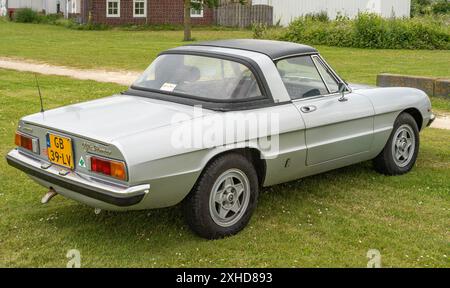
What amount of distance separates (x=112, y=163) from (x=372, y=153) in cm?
284

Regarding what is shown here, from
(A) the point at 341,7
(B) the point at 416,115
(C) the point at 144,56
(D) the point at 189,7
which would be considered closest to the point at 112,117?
(B) the point at 416,115

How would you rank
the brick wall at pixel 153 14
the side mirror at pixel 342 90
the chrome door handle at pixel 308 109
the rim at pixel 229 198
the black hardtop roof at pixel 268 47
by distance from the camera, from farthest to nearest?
the brick wall at pixel 153 14
the side mirror at pixel 342 90
the black hardtop roof at pixel 268 47
the chrome door handle at pixel 308 109
the rim at pixel 229 198

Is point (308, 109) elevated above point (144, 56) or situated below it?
below

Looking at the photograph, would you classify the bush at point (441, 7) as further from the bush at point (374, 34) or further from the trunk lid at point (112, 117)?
the trunk lid at point (112, 117)

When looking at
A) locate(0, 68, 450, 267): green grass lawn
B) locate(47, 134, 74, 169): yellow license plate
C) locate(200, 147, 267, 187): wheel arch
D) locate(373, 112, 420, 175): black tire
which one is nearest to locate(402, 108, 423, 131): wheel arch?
locate(373, 112, 420, 175): black tire

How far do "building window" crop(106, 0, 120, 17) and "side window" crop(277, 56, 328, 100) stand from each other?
32681 mm

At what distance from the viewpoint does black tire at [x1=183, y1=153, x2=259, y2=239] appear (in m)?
4.46

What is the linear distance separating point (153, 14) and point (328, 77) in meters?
32.8

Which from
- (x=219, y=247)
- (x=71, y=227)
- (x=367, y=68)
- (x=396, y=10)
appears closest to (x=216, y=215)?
(x=219, y=247)

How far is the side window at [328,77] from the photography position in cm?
566

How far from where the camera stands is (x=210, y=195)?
4508 mm

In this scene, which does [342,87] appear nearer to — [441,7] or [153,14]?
[153,14]

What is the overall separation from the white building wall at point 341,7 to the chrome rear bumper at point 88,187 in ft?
97.2

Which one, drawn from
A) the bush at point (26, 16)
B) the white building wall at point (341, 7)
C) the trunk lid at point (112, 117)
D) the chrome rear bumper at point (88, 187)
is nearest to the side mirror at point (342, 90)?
the trunk lid at point (112, 117)
